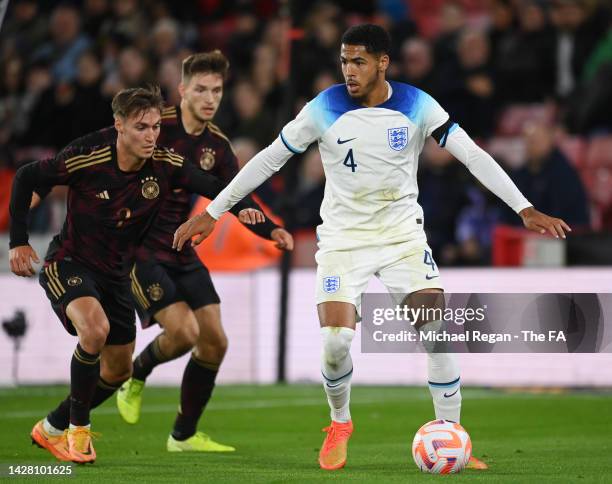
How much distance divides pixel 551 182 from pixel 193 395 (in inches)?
260

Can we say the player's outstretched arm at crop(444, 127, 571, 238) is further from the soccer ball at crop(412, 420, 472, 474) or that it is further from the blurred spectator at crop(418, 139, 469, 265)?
the blurred spectator at crop(418, 139, 469, 265)

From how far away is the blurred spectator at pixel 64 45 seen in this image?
20.0m

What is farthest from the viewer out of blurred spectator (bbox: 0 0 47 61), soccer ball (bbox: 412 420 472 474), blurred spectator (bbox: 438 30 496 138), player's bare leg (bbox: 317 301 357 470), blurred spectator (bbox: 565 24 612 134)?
blurred spectator (bbox: 0 0 47 61)

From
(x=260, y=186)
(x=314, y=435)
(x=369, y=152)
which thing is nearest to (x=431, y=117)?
(x=369, y=152)

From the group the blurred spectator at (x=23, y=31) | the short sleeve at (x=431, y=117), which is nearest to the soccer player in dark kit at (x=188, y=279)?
the short sleeve at (x=431, y=117)

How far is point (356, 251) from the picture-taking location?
320 inches

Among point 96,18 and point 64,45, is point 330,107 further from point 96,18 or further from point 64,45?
point 96,18

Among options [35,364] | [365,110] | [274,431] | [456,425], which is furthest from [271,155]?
[35,364]

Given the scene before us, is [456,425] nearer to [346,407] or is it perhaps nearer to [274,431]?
[346,407]

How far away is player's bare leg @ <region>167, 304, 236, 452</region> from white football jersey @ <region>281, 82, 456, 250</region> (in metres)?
1.61

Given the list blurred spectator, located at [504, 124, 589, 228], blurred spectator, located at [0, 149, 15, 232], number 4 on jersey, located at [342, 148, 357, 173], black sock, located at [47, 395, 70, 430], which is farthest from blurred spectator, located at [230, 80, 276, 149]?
number 4 on jersey, located at [342, 148, 357, 173]

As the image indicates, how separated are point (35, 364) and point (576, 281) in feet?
18.6

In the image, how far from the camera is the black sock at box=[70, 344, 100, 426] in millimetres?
8125

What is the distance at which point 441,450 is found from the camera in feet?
24.7
